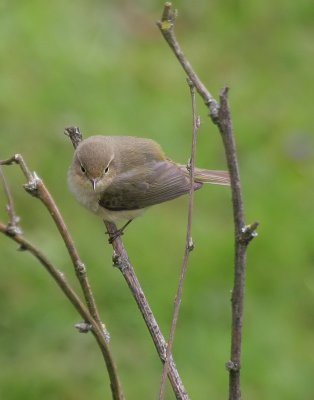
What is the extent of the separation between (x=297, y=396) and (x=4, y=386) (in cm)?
166

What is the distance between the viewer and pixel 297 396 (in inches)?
196

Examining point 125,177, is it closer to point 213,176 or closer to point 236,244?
point 213,176

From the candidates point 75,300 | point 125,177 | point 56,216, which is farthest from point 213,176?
point 75,300

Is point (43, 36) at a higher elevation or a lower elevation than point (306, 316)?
higher

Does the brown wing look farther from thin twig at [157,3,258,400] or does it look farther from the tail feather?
thin twig at [157,3,258,400]

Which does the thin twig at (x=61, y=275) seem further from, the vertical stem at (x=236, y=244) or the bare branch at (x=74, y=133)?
the bare branch at (x=74, y=133)

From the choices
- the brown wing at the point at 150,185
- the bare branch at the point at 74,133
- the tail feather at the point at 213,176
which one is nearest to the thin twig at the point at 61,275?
the bare branch at the point at 74,133

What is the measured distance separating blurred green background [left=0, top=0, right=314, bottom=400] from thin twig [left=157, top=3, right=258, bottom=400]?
2666mm

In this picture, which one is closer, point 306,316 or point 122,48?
point 306,316

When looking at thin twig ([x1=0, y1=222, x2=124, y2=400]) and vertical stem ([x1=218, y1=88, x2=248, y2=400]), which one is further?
vertical stem ([x1=218, y1=88, x2=248, y2=400])

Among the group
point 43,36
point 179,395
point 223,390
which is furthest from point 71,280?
point 179,395

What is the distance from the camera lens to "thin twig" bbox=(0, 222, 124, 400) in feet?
4.88

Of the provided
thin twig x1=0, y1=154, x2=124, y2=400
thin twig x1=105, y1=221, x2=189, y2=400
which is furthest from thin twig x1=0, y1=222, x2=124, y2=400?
thin twig x1=105, y1=221, x2=189, y2=400

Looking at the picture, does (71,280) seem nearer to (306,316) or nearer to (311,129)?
(306,316)
